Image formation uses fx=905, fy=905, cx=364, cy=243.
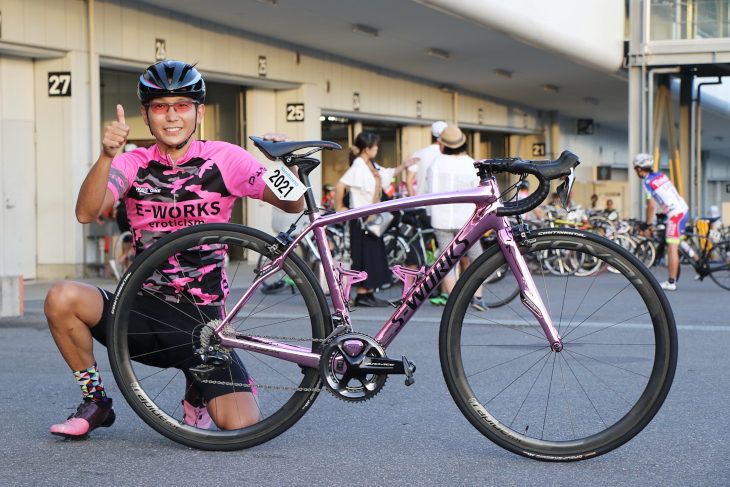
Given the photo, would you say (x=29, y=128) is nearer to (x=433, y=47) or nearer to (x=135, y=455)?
(x=433, y=47)

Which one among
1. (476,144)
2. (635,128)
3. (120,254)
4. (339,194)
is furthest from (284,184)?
(476,144)

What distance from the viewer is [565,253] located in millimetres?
3502

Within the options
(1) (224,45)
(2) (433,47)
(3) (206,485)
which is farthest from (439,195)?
(2) (433,47)

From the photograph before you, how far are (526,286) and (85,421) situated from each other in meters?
1.87

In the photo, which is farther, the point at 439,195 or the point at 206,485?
the point at 439,195

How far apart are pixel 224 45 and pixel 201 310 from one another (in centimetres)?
1263

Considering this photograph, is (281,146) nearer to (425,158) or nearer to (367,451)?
(367,451)

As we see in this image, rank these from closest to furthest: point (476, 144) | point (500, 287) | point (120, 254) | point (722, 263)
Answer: point (500, 287)
point (722, 263)
point (120, 254)
point (476, 144)

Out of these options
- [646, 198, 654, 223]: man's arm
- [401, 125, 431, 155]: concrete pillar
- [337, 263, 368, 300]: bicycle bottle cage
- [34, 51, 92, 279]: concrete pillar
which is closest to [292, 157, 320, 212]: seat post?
[337, 263, 368, 300]: bicycle bottle cage

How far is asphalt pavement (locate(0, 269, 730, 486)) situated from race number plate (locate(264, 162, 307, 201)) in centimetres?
102

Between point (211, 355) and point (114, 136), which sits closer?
point (114, 136)

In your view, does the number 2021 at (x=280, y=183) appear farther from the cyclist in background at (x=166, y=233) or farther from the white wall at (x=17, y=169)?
the white wall at (x=17, y=169)

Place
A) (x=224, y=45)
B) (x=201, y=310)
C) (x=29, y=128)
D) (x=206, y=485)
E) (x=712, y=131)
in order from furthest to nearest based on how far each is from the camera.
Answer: (x=712, y=131) < (x=224, y=45) < (x=29, y=128) < (x=201, y=310) < (x=206, y=485)

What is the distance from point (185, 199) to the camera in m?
3.70
